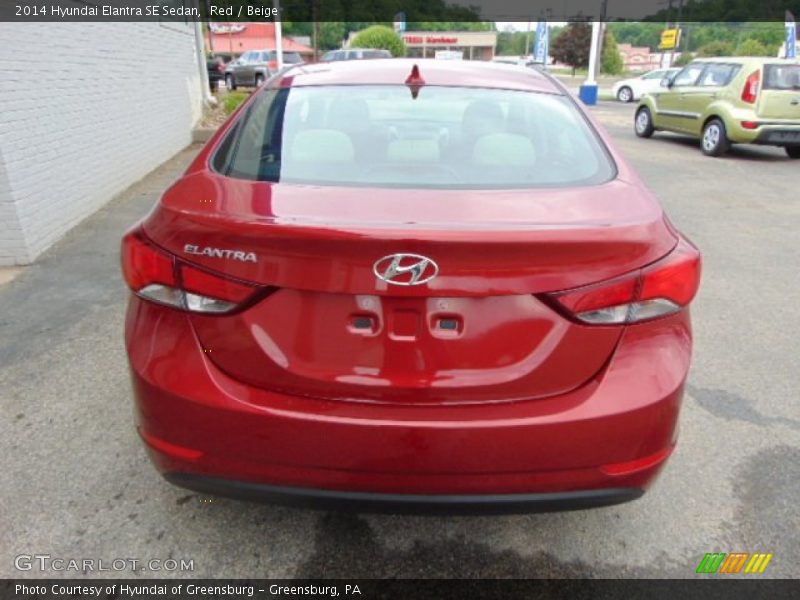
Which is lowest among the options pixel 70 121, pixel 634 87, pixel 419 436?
pixel 634 87

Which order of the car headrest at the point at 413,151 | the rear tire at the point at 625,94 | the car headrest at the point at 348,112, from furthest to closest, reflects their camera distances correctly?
the rear tire at the point at 625,94 → the car headrest at the point at 348,112 → the car headrest at the point at 413,151

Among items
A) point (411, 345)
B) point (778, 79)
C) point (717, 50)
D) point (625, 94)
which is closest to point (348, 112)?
point (411, 345)

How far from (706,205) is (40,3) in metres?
7.19

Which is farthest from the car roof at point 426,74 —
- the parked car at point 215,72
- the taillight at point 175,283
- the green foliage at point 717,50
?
the green foliage at point 717,50

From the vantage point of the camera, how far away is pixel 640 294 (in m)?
1.68

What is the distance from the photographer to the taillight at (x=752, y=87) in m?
10.1

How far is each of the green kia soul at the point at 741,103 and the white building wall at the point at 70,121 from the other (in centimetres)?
924

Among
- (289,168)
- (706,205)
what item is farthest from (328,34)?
(289,168)

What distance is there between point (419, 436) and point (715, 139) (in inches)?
440

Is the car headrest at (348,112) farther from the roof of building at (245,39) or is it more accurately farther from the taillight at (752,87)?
the roof of building at (245,39)

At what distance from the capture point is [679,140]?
13328 mm

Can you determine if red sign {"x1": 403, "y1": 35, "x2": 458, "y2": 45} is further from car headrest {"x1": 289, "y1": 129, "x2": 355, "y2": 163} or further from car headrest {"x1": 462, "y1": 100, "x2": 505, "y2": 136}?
car headrest {"x1": 289, "y1": 129, "x2": 355, "y2": 163}

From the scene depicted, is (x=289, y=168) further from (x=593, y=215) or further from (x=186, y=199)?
(x=593, y=215)

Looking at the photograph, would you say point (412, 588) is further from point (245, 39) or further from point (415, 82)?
point (245, 39)
